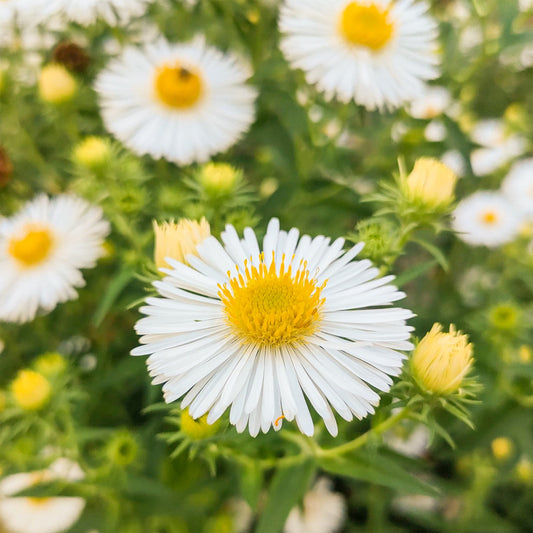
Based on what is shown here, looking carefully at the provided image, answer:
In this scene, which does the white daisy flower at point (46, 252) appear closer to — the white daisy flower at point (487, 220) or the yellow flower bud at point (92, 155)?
the yellow flower bud at point (92, 155)

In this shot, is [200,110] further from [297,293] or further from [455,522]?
[455,522]

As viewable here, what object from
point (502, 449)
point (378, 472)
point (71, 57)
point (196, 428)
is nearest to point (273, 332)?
point (196, 428)

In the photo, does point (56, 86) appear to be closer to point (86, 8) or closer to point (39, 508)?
point (86, 8)

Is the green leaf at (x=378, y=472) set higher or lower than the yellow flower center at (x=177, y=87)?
lower

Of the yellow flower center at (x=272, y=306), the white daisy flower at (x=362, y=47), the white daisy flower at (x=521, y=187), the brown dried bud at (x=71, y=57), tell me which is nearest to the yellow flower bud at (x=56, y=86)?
the brown dried bud at (x=71, y=57)

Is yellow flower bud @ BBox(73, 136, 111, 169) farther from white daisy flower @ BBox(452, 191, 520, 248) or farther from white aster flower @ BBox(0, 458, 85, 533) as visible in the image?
white daisy flower @ BBox(452, 191, 520, 248)

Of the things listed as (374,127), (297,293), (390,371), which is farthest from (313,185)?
(390,371)
